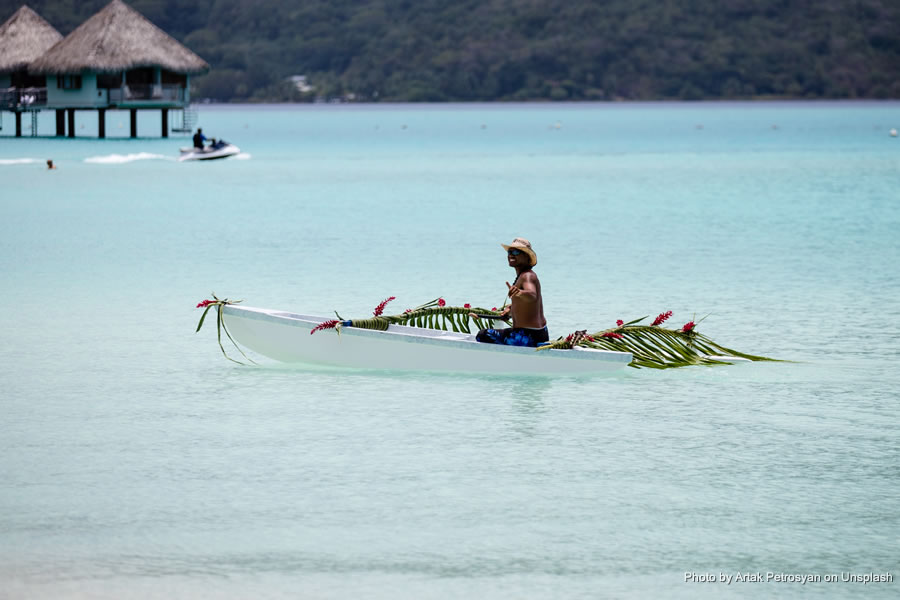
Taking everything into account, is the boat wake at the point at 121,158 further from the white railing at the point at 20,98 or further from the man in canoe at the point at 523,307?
the man in canoe at the point at 523,307

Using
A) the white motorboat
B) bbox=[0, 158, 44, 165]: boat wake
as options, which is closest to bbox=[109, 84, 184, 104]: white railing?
the white motorboat

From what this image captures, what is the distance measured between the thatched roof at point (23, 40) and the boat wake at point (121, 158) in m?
6.90

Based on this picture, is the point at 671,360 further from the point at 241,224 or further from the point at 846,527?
the point at 241,224

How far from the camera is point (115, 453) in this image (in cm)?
1010

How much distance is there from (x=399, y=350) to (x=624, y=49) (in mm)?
180809

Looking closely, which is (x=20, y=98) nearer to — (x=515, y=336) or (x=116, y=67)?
(x=116, y=67)

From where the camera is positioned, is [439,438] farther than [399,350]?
No

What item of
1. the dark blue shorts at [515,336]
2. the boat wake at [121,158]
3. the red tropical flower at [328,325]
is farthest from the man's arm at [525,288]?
the boat wake at [121,158]

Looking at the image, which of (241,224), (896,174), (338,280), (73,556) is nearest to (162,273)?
(338,280)

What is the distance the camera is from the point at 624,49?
7397 inches

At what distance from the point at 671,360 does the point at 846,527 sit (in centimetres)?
467

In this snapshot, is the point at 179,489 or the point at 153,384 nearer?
the point at 179,489

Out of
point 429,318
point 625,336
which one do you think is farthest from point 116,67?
point 625,336

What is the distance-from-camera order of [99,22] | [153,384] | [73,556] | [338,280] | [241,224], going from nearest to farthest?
[73,556] < [153,384] < [338,280] < [241,224] < [99,22]
